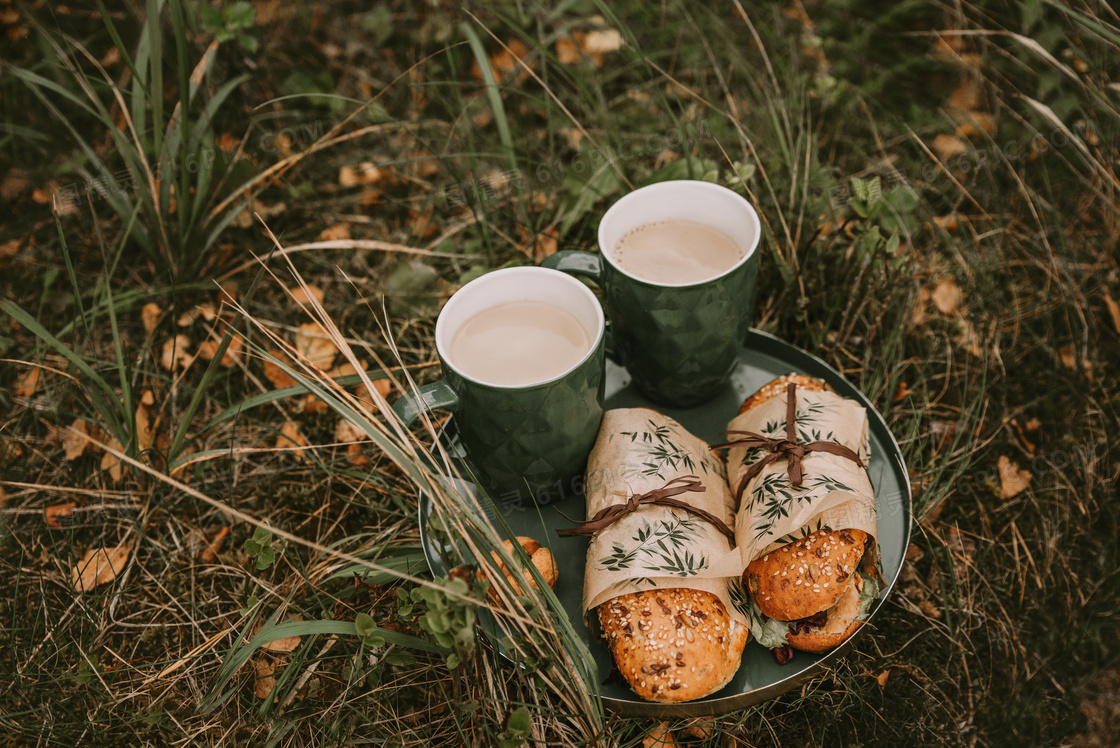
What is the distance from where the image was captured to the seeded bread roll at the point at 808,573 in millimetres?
1242

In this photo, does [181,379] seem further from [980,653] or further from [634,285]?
[980,653]

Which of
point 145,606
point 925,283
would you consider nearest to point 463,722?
point 145,606

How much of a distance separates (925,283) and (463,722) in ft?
5.62

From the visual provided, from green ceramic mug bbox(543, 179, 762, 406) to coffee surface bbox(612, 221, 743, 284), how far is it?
17mm

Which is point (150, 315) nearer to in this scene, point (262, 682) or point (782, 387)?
point (262, 682)

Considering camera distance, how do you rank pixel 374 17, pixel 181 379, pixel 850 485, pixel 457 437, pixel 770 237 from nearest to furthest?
pixel 850 485
pixel 457 437
pixel 770 237
pixel 181 379
pixel 374 17

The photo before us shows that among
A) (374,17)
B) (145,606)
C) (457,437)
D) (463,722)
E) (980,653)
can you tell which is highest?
(374,17)

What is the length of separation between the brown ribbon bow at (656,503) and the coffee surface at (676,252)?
18.7 inches

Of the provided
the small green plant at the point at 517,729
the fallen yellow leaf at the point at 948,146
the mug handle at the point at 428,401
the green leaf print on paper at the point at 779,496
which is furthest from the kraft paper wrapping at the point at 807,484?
the fallen yellow leaf at the point at 948,146

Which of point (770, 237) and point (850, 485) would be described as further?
point (770, 237)

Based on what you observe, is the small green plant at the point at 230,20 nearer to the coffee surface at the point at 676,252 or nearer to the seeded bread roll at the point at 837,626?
the coffee surface at the point at 676,252

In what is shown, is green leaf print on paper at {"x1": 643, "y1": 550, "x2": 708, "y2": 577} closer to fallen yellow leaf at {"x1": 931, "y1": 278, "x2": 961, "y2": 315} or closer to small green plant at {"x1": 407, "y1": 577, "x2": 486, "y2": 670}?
small green plant at {"x1": 407, "y1": 577, "x2": 486, "y2": 670}

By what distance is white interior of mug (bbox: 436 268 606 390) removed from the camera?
142 centimetres

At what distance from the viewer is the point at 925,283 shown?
7.07 feet
